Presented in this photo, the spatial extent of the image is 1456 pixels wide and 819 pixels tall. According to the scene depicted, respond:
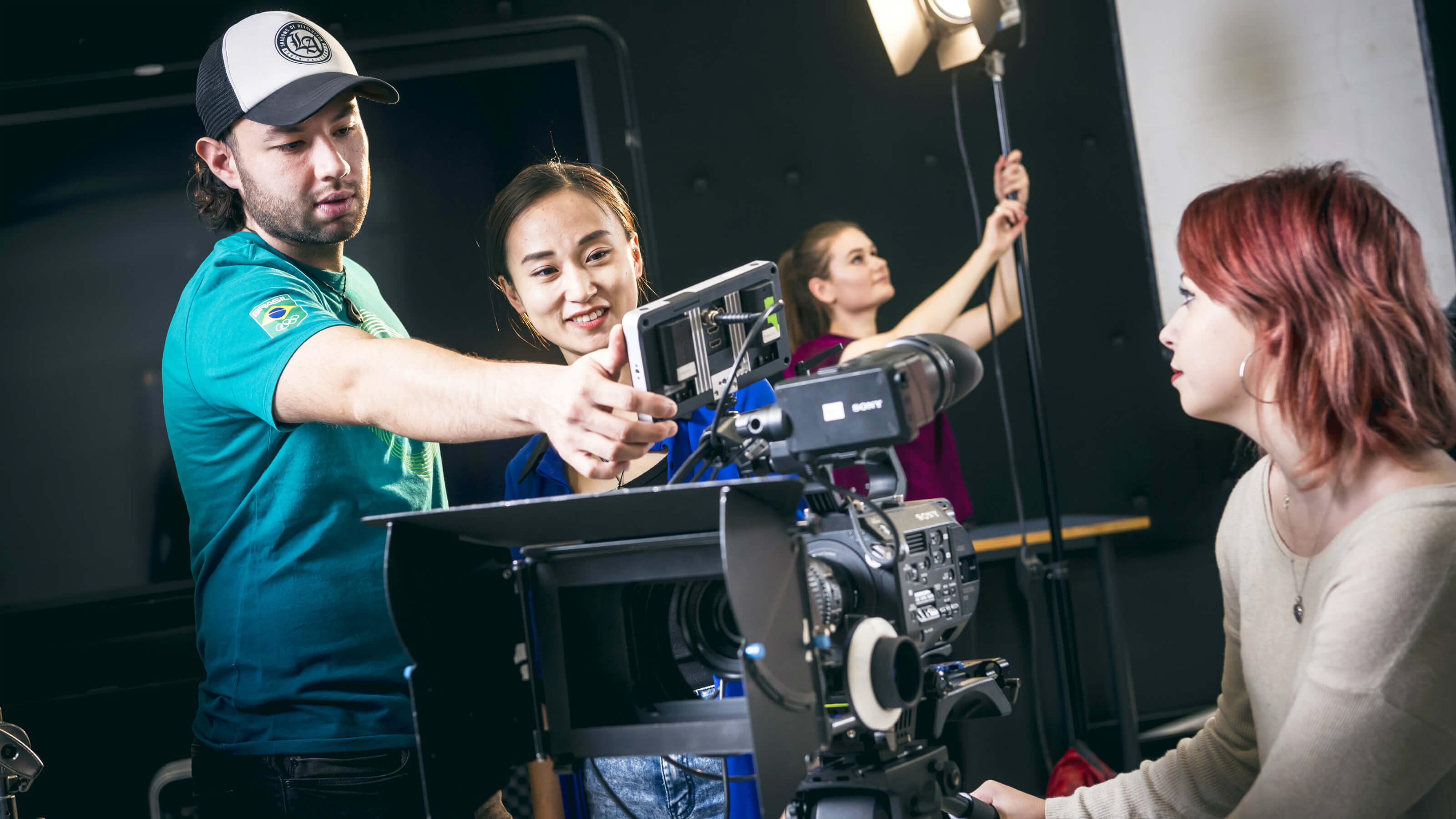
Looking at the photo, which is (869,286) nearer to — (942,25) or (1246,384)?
(942,25)

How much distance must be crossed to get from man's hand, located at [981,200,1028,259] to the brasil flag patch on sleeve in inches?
77.6

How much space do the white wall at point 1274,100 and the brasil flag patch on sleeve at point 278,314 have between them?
257cm

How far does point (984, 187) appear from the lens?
2.94 m

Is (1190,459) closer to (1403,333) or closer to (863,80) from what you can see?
(863,80)

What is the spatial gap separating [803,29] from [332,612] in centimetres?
224

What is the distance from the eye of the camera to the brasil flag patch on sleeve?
40.5 inches

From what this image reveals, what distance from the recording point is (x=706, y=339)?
0.83 metres

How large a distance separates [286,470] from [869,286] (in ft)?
5.96

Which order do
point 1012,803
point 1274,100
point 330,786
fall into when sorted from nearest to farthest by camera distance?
1. point 1012,803
2. point 330,786
3. point 1274,100

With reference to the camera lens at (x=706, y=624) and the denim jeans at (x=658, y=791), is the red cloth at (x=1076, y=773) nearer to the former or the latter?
the denim jeans at (x=658, y=791)

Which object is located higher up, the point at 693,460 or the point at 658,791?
the point at 693,460

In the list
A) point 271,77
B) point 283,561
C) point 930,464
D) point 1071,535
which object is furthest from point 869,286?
point 283,561

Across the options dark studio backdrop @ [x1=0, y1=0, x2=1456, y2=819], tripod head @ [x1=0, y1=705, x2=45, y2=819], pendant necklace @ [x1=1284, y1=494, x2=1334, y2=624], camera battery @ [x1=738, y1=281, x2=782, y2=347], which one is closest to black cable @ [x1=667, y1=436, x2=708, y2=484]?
camera battery @ [x1=738, y1=281, x2=782, y2=347]

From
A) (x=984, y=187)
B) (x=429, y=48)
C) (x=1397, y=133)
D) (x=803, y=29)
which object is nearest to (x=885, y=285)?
(x=984, y=187)
